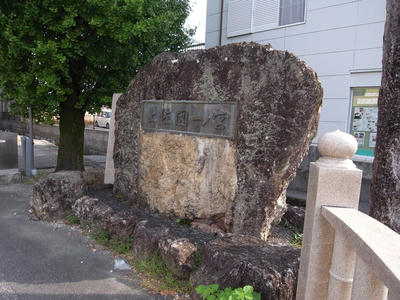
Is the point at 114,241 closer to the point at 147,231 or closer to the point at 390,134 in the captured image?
the point at 147,231

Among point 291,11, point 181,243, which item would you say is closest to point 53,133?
point 291,11

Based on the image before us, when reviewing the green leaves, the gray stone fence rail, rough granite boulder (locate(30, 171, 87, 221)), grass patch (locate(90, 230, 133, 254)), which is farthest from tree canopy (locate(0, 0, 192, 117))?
the gray stone fence rail

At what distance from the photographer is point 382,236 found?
1932 mm

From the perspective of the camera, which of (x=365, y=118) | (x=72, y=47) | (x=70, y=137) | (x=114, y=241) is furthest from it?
(x=365, y=118)

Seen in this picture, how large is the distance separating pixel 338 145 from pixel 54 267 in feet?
12.9

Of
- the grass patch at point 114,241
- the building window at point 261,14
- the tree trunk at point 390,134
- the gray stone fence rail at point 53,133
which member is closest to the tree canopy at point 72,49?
the grass patch at point 114,241

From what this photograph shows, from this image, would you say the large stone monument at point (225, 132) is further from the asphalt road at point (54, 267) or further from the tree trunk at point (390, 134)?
the asphalt road at point (54, 267)

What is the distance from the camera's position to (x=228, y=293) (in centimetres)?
298

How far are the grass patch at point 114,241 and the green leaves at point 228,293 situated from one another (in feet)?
6.56

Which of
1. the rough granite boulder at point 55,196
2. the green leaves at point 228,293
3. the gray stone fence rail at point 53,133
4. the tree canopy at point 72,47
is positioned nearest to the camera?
the green leaves at point 228,293

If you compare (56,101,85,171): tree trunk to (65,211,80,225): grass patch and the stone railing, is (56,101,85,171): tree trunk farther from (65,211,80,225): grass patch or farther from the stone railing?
the stone railing

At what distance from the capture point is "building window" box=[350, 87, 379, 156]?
879 cm

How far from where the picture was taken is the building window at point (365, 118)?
8.79 meters

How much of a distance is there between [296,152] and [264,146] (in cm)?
43
